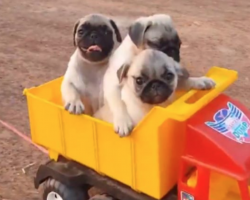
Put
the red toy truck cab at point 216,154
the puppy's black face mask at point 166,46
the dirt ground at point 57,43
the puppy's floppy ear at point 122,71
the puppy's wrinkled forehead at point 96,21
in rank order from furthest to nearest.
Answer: the dirt ground at point 57,43 < the puppy's wrinkled forehead at point 96,21 < the puppy's black face mask at point 166,46 < the puppy's floppy ear at point 122,71 < the red toy truck cab at point 216,154

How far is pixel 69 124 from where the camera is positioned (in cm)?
152

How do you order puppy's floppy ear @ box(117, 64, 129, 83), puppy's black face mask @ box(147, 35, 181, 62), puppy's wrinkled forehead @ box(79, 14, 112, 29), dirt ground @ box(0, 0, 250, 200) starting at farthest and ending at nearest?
dirt ground @ box(0, 0, 250, 200)
puppy's wrinkled forehead @ box(79, 14, 112, 29)
puppy's black face mask @ box(147, 35, 181, 62)
puppy's floppy ear @ box(117, 64, 129, 83)

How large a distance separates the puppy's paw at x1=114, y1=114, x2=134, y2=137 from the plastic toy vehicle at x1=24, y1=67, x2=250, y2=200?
19 mm

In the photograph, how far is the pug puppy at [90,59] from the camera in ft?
5.37

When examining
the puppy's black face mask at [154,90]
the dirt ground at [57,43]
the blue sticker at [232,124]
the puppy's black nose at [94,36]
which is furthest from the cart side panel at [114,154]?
the dirt ground at [57,43]

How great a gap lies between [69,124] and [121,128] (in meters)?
0.22

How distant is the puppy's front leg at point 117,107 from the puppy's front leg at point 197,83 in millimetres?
176

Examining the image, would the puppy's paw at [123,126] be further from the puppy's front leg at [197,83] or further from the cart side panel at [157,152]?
the puppy's front leg at [197,83]

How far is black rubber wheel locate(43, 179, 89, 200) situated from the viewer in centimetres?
158

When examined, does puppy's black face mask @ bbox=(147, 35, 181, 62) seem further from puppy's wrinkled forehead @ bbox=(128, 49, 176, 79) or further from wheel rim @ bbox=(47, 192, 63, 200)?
wheel rim @ bbox=(47, 192, 63, 200)

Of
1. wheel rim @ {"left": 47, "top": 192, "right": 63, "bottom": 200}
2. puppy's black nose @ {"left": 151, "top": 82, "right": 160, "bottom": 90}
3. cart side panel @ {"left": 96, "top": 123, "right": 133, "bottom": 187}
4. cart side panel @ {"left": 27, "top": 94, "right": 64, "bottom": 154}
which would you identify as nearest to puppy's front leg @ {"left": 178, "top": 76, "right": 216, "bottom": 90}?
puppy's black nose @ {"left": 151, "top": 82, "right": 160, "bottom": 90}

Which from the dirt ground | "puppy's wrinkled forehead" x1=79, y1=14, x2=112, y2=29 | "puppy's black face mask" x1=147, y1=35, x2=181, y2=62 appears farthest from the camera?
the dirt ground

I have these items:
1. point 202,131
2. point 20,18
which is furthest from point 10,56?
point 202,131

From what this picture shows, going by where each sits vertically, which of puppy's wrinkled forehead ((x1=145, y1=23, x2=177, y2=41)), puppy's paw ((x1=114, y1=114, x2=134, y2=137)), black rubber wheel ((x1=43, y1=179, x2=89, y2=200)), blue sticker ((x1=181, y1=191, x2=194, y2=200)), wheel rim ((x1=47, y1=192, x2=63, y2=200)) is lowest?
wheel rim ((x1=47, y1=192, x2=63, y2=200))
